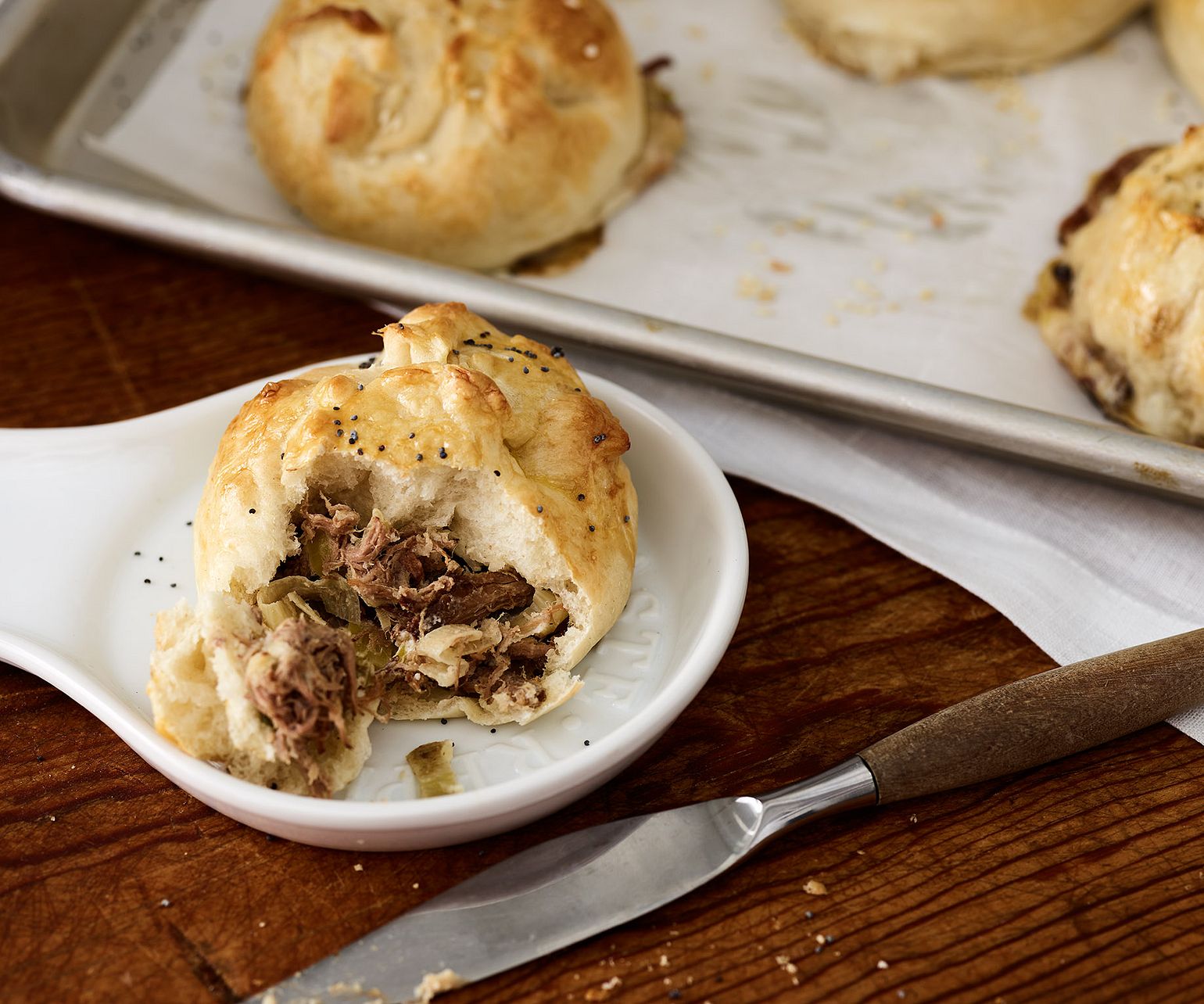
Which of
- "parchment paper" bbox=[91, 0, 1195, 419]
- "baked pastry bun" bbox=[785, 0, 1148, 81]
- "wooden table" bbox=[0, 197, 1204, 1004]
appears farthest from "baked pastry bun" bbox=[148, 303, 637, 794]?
"baked pastry bun" bbox=[785, 0, 1148, 81]

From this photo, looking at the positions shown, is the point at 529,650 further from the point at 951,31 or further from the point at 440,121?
the point at 951,31

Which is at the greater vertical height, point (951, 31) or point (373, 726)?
point (951, 31)

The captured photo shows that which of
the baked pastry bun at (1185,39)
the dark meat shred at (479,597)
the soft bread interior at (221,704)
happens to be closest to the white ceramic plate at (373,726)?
the soft bread interior at (221,704)

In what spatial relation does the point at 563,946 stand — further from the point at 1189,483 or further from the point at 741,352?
the point at 1189,483

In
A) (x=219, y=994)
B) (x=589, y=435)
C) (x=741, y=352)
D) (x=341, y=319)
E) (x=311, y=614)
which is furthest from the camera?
(x=341, y=319)

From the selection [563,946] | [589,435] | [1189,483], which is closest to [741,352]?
[589,435]

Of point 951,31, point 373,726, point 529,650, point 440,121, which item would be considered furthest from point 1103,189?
point 373,726
